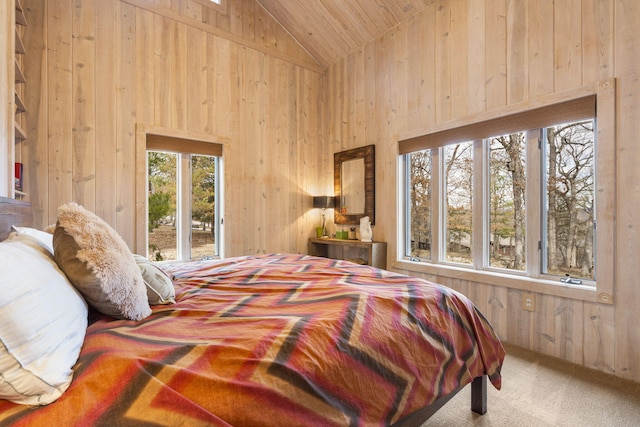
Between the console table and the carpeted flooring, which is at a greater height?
the console table

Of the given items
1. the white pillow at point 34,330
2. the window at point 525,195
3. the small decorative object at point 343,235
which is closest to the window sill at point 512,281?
the window at point 525,195

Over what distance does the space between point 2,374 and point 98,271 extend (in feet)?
1.33

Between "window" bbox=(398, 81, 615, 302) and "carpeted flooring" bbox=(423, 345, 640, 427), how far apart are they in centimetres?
57

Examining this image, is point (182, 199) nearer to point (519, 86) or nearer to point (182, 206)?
point (182, 206)

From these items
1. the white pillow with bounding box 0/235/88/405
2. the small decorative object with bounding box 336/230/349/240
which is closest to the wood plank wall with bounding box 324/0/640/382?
the small decorative object with bounding box 336/230/349/240

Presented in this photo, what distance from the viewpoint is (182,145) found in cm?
344

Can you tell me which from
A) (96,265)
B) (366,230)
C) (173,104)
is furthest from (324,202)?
(96,265)

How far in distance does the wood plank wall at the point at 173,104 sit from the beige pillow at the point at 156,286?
2.04 metres

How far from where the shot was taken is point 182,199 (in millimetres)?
3543

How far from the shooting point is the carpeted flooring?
1705 millimetres

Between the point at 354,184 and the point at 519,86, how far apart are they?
2084 millimetres

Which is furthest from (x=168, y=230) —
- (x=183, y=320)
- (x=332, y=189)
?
(x=183, y=320)

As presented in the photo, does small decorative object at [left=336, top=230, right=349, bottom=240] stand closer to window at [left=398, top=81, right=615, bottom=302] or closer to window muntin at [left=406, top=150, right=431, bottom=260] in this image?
window muntin at [left=406, top=150, right=431, bottom=260]

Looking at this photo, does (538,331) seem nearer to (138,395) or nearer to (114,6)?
(138,395)
